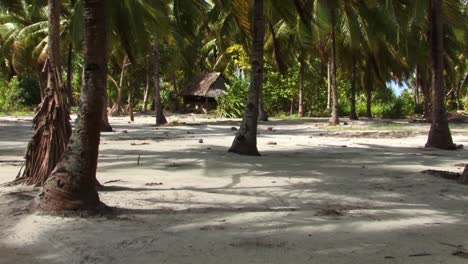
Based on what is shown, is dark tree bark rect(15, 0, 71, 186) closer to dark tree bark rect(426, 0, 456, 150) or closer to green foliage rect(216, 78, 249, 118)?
dark tree bark rect(426, 0, 456, 150)

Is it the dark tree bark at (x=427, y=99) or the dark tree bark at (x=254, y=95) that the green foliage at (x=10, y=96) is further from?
the dark tree bark at (x=254, y=95)

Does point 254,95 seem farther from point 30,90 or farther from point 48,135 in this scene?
point 30,90

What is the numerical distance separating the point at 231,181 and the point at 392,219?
11.2 feet

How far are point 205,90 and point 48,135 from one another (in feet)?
119

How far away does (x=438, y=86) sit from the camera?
55.2 ft

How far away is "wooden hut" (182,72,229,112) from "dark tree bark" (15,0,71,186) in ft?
113

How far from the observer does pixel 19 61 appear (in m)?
36.1

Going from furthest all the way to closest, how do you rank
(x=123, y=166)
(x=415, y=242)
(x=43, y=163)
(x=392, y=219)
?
(x=123, y=166), (x=43, y=163), (x=392, y=219), (x=415, y=242)

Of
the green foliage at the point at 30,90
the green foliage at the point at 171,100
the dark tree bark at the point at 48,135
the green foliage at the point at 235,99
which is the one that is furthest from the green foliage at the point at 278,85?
the dark tree bark at the point at 48,135

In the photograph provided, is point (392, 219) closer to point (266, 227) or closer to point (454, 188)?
point (266, 227)

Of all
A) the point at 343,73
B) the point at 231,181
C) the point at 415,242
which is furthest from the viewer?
the point at 343,73

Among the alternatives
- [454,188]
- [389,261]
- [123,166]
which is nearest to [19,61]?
[123,166]

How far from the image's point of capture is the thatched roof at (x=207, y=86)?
4475 centimetres

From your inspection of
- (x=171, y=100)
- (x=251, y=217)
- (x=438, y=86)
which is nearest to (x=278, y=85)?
(x=171, y=100)
